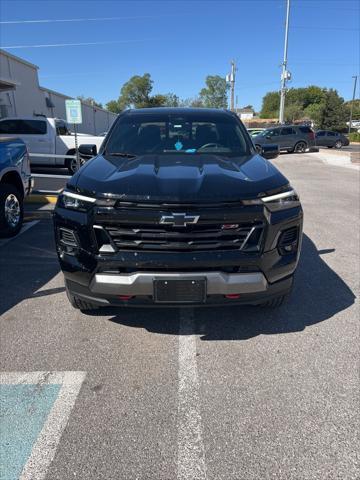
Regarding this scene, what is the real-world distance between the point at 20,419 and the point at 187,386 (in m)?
1.05

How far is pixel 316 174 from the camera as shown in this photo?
14.8 metres

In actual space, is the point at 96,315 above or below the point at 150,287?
below

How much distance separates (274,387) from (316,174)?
13.4 meters

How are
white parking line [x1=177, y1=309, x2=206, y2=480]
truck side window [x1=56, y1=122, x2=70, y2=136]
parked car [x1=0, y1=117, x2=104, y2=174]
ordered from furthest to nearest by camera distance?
truck side window [x1=56, y1=122, x2=70, y2=136]
parked car [x1=0, y1=117, x2=104, y2=174]
white parking line [x1=177, y1=309, x2=206, y2=480]

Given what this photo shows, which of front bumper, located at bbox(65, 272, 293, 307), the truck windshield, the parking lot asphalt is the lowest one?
the parking lot asphalt

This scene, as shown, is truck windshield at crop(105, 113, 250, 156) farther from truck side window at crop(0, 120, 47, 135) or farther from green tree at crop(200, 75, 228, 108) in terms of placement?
green tree at crop(200, 75, 228, 108)

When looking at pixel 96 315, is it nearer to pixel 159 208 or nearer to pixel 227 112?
pixel 159 208

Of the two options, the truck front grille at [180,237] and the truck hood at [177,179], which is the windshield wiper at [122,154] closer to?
the truck hood at [177,179]

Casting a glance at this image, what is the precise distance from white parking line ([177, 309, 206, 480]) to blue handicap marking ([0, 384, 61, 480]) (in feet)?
2.68

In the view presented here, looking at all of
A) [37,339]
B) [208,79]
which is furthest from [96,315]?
[208,79]

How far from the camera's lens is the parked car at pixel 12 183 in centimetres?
582

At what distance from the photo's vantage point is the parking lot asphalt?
2.08 meters

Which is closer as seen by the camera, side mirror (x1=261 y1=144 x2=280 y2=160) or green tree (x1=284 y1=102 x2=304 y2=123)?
side mirror (x1=261 y1=144 x2=280 y2=160)

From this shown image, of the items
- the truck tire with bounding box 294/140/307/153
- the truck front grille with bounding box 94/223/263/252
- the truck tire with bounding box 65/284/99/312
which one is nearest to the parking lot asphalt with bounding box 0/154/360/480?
the truck tire with bounding box 65/284/99/312
